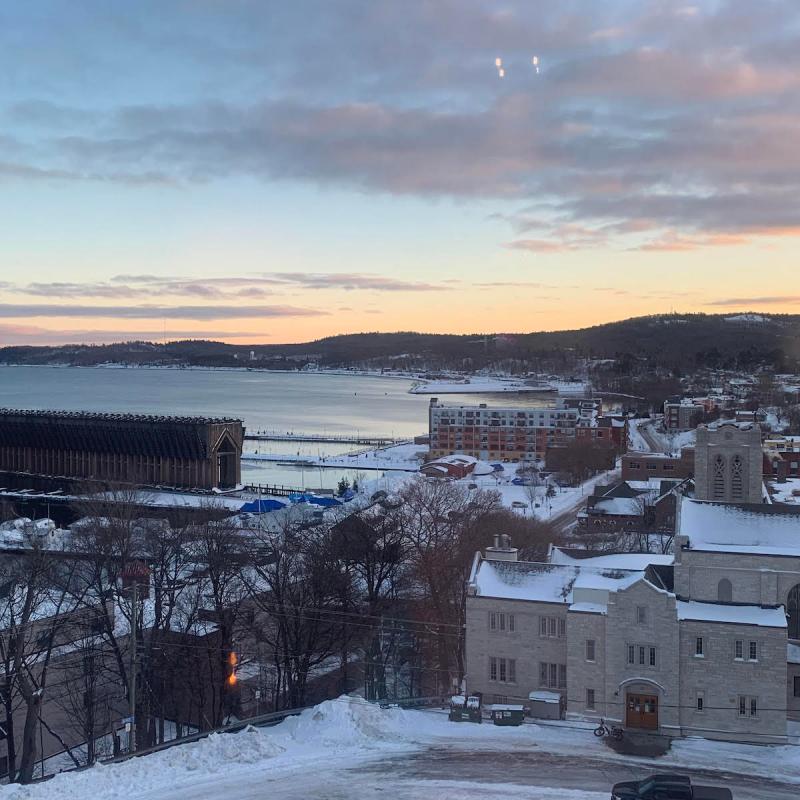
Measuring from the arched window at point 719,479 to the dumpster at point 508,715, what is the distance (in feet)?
38.1

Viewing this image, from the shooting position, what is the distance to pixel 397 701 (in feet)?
58.4

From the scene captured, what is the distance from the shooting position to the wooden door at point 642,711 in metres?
17.5

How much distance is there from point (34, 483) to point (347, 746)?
45788 millimetres

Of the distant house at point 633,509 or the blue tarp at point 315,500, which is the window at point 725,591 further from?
the blue tarp at point 315,500

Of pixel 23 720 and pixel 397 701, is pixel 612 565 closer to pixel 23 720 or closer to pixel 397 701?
pixel 397 701

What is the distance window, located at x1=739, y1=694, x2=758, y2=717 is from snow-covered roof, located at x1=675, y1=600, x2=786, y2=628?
1.40 m

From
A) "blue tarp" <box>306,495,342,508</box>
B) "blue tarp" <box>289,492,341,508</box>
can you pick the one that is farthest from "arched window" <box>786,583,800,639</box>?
"blue tarp" <box>306,495,342,508</box>

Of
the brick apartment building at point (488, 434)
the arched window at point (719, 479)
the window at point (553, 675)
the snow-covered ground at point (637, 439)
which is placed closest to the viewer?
the window at point (553, 675)

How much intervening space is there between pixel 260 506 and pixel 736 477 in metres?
23.9

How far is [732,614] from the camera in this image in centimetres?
1800

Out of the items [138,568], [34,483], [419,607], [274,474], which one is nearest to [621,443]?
[274,474]

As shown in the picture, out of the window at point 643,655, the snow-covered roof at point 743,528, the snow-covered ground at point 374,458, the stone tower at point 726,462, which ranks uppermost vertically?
the stone tower at point 726,462

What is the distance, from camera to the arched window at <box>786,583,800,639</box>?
1942cm

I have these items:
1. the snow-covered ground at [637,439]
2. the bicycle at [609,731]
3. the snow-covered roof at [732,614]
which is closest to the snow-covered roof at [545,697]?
the bicycle at [609,731]
